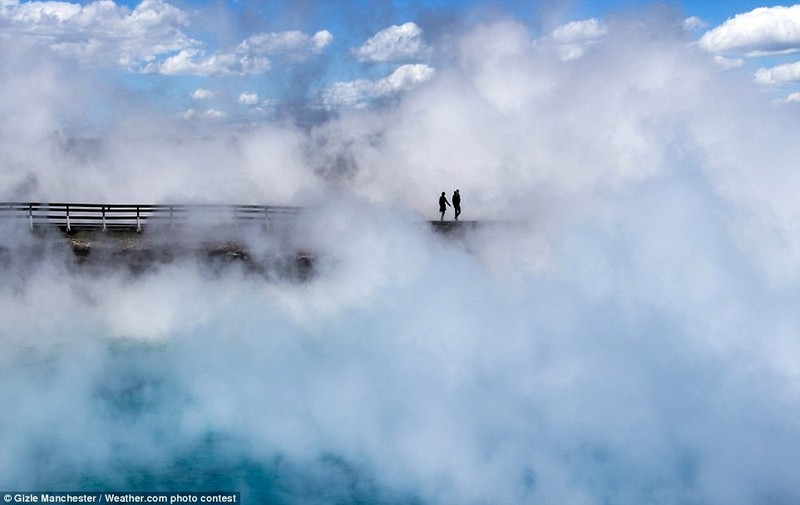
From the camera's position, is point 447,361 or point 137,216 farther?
point 137,216

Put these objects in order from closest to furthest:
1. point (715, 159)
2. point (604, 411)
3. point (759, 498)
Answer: point (759, 498), point (604, 411), point (715, 159)

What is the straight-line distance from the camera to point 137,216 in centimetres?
2608

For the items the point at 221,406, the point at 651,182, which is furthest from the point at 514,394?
the point at 651,182

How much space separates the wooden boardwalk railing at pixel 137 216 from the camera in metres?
25.7

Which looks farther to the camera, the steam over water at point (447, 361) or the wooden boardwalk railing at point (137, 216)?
the wooden boardwalk railing at point (137, 216)

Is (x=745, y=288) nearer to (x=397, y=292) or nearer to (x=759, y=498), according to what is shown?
(x=759, y=498)

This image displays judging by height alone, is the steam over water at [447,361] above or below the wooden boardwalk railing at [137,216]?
below

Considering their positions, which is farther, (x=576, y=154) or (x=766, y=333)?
(x=576, y=154)

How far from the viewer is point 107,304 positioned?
19.8m

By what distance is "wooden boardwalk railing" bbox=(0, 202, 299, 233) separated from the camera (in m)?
25.7

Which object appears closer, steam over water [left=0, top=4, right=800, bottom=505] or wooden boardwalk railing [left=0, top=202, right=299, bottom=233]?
steam over water [left=0, top=4, right=800, bottom=505]

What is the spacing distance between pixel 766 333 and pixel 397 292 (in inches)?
264

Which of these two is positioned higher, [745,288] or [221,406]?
[745,288]

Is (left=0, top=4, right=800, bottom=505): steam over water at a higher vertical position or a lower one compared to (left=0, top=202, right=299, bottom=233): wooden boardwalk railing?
lower
